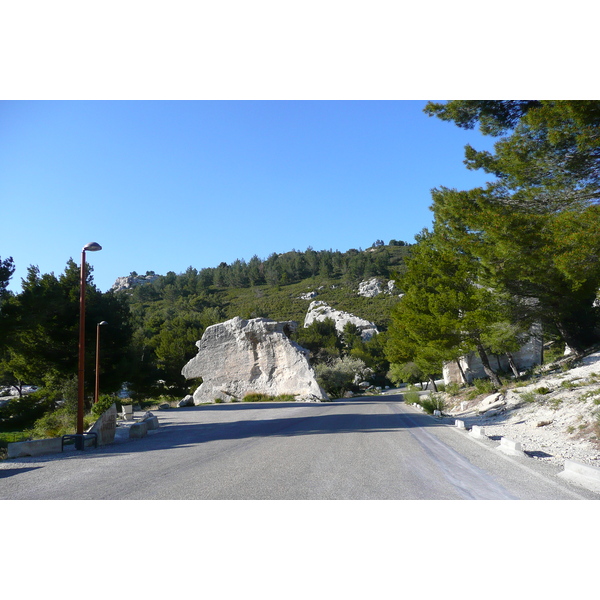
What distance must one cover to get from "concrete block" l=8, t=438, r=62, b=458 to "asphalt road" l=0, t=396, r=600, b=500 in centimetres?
→ 30

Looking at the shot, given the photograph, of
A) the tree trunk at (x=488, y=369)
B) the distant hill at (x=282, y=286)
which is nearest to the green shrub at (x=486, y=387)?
the tree trunk at (x=488, y=369)

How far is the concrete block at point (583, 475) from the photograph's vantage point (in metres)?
5.79

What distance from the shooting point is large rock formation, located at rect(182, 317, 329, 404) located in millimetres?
38125

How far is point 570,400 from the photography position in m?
12.4

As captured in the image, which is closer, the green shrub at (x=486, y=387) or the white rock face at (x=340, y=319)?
the green shrub at (x=486, y=387)

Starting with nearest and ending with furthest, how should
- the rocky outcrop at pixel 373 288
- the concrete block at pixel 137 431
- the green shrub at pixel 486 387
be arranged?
the concrete block at pixel 137 431, the green shrub at pixel 486 387, the rocky outcrop at pixel 373 288

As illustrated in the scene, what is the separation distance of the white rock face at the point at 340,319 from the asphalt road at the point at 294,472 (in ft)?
208

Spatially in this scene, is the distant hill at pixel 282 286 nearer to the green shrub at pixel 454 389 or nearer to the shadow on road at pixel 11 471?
the green shrub at pixel 454 389

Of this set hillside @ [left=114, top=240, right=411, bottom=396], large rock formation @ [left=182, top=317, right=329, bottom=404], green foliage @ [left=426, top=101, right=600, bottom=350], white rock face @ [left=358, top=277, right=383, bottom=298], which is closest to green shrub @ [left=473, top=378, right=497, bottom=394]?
green foliage @ [left=426, top=101, right=600, bottom=350]

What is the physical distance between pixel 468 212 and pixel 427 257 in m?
15.4

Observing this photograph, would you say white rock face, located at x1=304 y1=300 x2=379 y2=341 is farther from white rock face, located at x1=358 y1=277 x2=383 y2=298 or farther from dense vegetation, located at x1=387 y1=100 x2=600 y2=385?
dense vegetation, located at x1=387 y1=100 x2=600 y2=385

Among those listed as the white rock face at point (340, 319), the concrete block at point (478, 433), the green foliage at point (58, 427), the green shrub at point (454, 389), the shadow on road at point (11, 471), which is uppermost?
the white rock face at point (340, 319)
